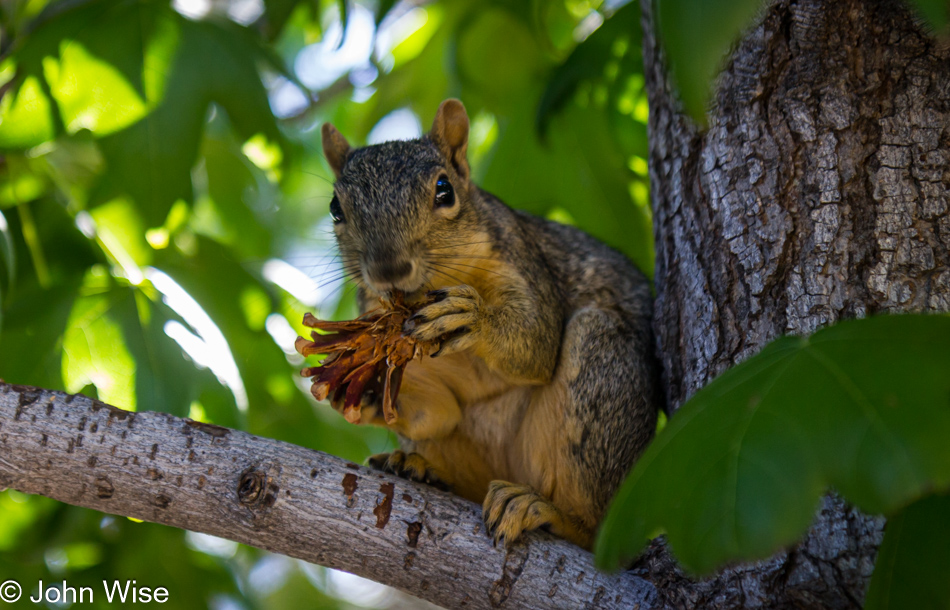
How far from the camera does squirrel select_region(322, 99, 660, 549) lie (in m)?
1.82

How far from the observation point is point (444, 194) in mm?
2053

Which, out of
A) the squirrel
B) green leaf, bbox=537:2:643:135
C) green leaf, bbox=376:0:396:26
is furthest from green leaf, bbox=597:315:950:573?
green leaf, bbox=376:0:396:26

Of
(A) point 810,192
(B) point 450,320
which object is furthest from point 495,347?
(A) point 810,192

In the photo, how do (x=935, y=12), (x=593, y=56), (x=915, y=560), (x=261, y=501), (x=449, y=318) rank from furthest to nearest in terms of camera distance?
(x=593, y=56) < (x=449, y=318) < (x=261, y=501) < (x=915, y=560) < (x=935, y=12)

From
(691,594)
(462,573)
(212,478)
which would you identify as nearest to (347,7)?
(212,478)

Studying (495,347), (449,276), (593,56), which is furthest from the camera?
(593,56)

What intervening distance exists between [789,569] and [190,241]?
1977mm

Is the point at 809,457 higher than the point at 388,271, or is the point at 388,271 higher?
the point at 388,271

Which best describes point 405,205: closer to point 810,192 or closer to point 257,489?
point 257,489

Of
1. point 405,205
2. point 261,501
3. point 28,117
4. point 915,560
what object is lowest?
point 915,560

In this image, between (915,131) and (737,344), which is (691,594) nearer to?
(737,344)

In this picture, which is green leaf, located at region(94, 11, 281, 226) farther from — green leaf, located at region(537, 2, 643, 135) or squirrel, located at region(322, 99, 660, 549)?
green leaf, located at region(537, 2, 643, 135)

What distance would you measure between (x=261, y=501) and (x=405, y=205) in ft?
2.72

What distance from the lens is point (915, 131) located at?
1.54m
